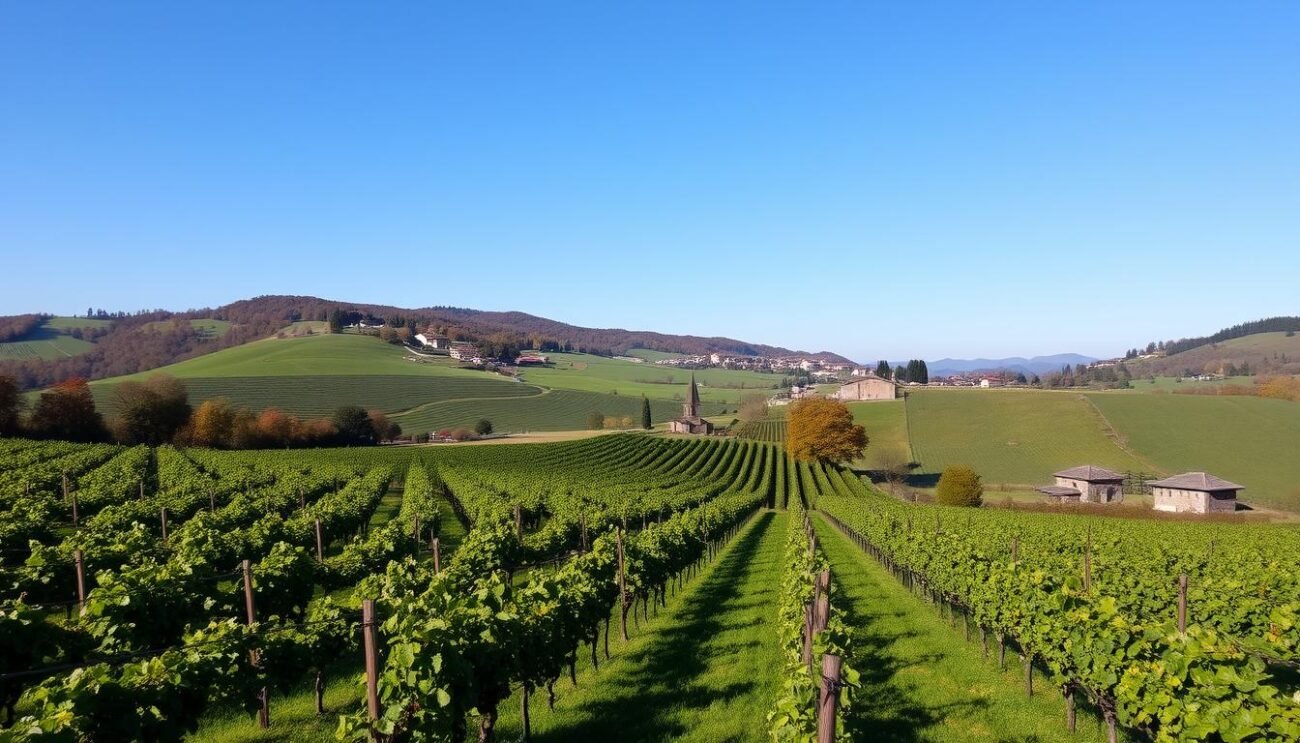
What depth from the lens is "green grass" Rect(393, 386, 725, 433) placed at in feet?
317

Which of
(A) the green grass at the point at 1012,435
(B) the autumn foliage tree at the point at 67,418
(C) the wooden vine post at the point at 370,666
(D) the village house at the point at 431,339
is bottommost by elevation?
(A) the green grass at the point at 1012,435

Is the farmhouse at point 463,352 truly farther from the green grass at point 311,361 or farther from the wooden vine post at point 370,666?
the wooden vine post at point 370,666

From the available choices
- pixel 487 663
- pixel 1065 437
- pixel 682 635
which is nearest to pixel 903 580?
pixel 682 635

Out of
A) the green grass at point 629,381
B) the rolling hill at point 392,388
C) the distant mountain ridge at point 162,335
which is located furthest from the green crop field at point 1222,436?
the distant mountain ridge at point 162,335

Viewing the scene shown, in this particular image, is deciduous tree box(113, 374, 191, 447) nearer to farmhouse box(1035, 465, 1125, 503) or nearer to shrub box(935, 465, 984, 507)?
shrub box(935, 465, 984, 507)

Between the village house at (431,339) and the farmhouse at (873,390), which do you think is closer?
the farmhouse at (873,390)

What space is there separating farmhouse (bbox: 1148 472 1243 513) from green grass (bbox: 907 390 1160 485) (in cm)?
1045

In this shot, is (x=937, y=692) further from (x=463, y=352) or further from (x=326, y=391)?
(x=463, y=352)

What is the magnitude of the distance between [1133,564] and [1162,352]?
770 feet

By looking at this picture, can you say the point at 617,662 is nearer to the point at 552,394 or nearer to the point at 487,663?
the point at 487,663

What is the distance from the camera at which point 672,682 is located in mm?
10266

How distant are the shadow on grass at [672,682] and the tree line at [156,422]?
2800 inches

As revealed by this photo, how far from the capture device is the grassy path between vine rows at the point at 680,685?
8.44 meters

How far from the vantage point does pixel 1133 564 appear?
17.4 m
